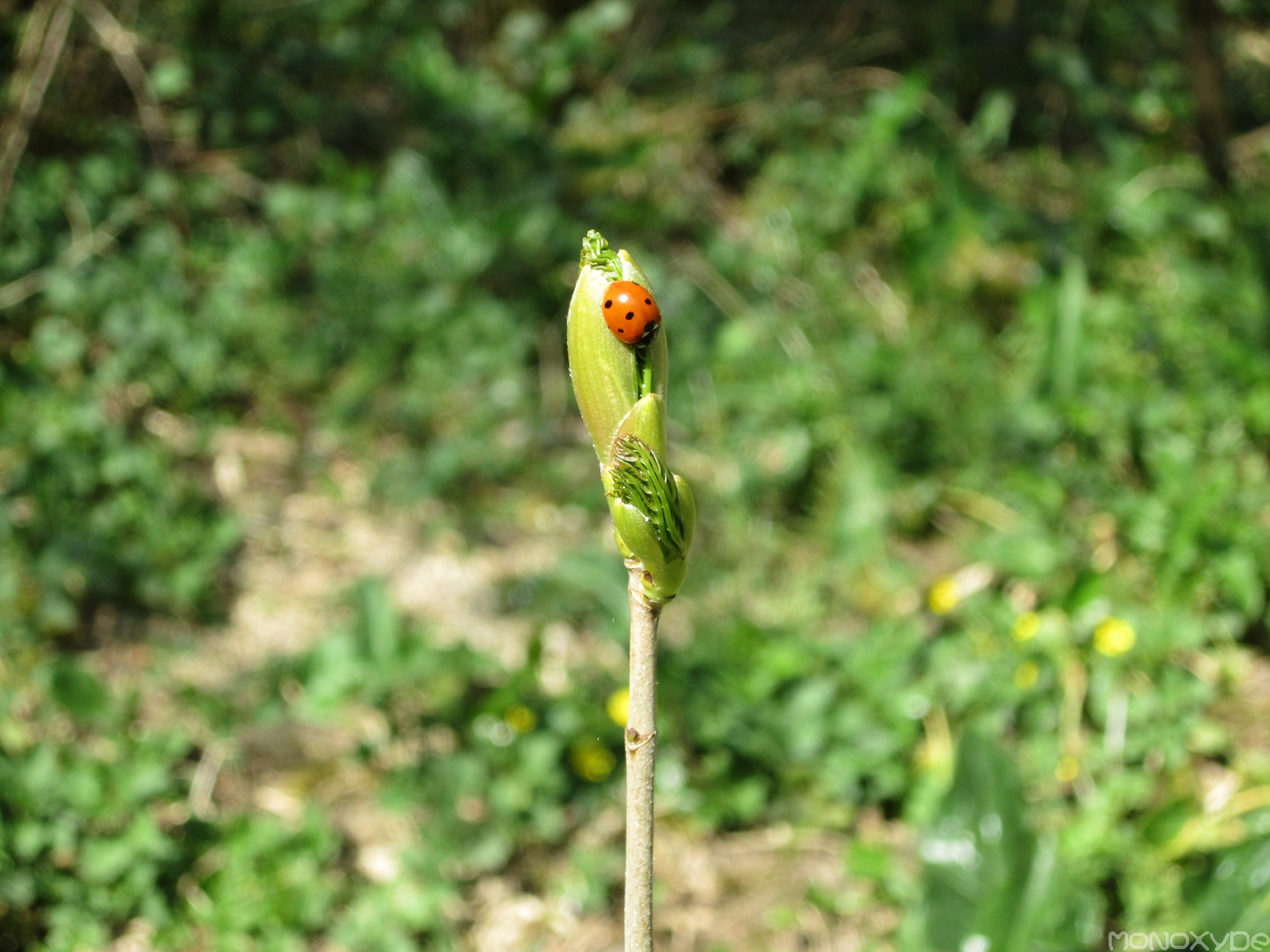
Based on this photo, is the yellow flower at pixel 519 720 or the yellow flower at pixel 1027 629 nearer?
the yellow flower at pixel 519 720

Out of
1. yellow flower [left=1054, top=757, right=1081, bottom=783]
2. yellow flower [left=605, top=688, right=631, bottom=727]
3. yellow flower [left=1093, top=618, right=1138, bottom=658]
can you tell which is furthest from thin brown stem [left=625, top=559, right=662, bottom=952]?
yellow flower [left=1093, top=618, right=1138, bottom=658]

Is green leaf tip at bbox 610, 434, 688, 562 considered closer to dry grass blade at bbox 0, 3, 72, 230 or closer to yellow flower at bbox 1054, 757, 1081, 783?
yellow flower at bbox 1054, 757, 1081, 783

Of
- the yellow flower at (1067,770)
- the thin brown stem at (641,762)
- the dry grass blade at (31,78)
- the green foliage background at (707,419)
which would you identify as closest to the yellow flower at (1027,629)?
the green foliage background at (707,419)

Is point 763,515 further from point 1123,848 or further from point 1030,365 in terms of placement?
point 1123,848

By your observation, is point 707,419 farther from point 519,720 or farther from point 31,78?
point 31,78

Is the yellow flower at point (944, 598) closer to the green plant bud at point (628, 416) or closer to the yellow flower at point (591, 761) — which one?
the yellow flower at point (591, 761)

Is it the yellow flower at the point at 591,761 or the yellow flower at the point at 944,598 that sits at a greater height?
the yellow flower at the point at 944,598

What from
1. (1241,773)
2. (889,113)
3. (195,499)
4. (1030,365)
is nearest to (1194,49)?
(889,113)
